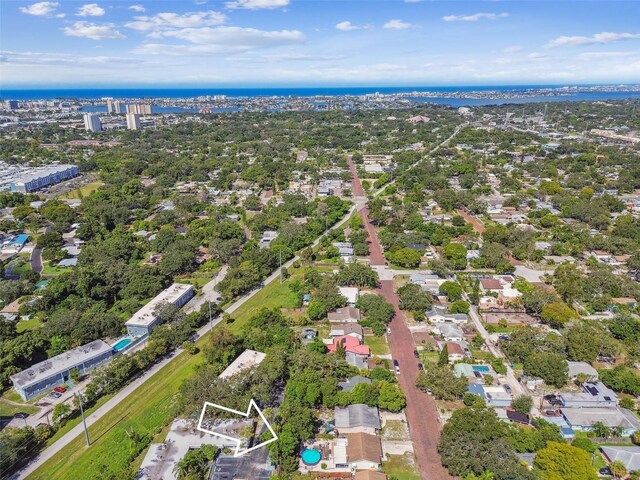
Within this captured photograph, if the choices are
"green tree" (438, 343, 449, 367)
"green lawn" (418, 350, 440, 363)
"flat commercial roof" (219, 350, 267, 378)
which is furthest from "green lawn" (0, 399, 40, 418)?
"green tree" (438, 343, 449, 367)

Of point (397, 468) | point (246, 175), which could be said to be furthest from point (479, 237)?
point (246, 175)

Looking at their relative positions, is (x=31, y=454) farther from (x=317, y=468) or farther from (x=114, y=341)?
(x=317, y=468)

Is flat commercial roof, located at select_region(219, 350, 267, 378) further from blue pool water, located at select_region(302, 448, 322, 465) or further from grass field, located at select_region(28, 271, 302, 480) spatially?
blue pool water, located at select_region(302, 448, 322, 465)

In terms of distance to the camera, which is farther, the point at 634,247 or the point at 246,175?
the point at 246,175

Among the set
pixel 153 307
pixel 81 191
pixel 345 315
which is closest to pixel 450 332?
pixel 345 315

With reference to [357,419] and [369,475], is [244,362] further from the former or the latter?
[369,475]
